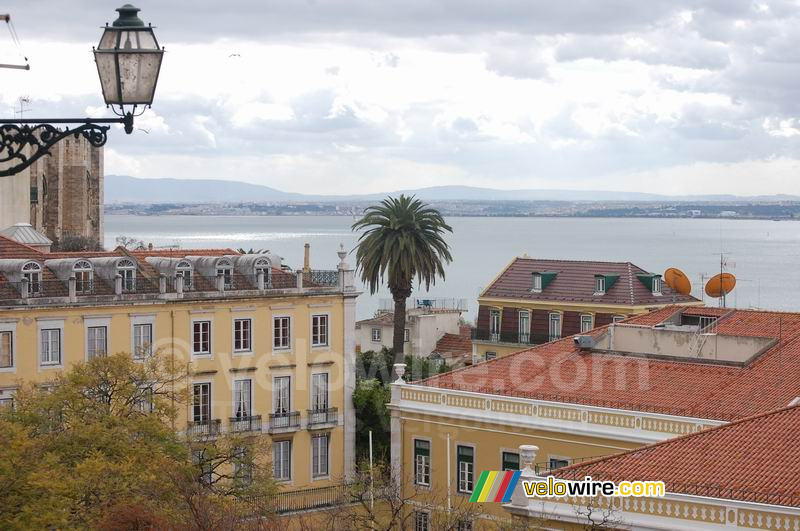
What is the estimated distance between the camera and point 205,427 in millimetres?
57625

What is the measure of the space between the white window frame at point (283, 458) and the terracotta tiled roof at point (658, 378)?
44.8 feet

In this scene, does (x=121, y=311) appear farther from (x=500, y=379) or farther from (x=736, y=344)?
(x=736, y=344)

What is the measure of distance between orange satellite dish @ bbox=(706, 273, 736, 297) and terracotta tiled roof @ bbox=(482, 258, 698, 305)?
11.5ft

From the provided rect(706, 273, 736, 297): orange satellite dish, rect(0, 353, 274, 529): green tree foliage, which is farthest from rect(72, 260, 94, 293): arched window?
A: rect(706, 273, 736, 297): orange satellite dish

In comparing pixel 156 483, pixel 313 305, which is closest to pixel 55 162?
pixel 313 305

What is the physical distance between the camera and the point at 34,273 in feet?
182

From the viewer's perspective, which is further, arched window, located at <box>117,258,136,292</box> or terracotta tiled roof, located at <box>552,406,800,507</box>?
arched window, located at <box>117,258,136,292</box>

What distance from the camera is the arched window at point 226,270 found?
6034 cm

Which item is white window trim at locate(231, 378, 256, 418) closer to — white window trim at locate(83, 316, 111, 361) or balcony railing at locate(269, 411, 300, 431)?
balcony railing at locate(269, 411, 300, 431)

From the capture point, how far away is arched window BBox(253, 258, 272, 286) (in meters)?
60.9

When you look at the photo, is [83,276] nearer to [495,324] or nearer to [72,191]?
[495,324]

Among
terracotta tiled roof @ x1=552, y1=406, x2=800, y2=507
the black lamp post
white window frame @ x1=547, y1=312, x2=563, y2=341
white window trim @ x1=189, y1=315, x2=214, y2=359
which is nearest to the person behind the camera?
the black lamp post

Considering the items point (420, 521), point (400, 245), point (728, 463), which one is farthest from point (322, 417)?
point (728, 463)

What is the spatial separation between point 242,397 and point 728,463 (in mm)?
33347
